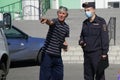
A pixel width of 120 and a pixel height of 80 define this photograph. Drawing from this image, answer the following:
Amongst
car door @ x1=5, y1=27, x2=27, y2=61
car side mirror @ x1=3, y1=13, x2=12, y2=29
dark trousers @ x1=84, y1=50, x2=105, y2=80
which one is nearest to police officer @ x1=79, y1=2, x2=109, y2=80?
dark trousers @ x1=84, y1=50, x2=105, y2=80

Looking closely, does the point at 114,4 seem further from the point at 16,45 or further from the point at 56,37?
the point at 56,37

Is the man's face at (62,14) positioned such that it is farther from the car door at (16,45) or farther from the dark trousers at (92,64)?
the car door at (16,45)

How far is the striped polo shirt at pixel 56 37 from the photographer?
1098cm

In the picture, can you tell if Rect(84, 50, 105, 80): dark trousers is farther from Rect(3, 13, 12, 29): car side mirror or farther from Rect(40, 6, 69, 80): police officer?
Rect(3, 13, 12, 29): car side mirror

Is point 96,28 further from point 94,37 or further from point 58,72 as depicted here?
point 58,72

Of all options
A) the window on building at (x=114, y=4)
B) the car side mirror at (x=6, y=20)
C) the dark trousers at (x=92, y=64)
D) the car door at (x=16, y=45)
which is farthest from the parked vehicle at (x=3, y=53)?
the window on building at (x=114, y=4)

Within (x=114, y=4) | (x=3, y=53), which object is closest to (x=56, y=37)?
(x=3, y=53)

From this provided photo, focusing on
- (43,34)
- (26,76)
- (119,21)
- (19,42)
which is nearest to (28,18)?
(43,34)

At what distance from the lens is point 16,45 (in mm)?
17328

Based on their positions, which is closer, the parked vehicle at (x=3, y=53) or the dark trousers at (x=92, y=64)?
the dark trousers at (x=92, y=64)

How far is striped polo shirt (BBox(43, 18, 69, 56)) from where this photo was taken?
1098cm

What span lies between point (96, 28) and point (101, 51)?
18.5 inches

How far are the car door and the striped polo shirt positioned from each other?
6.24 m

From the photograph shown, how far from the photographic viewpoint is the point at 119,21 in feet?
79.8
